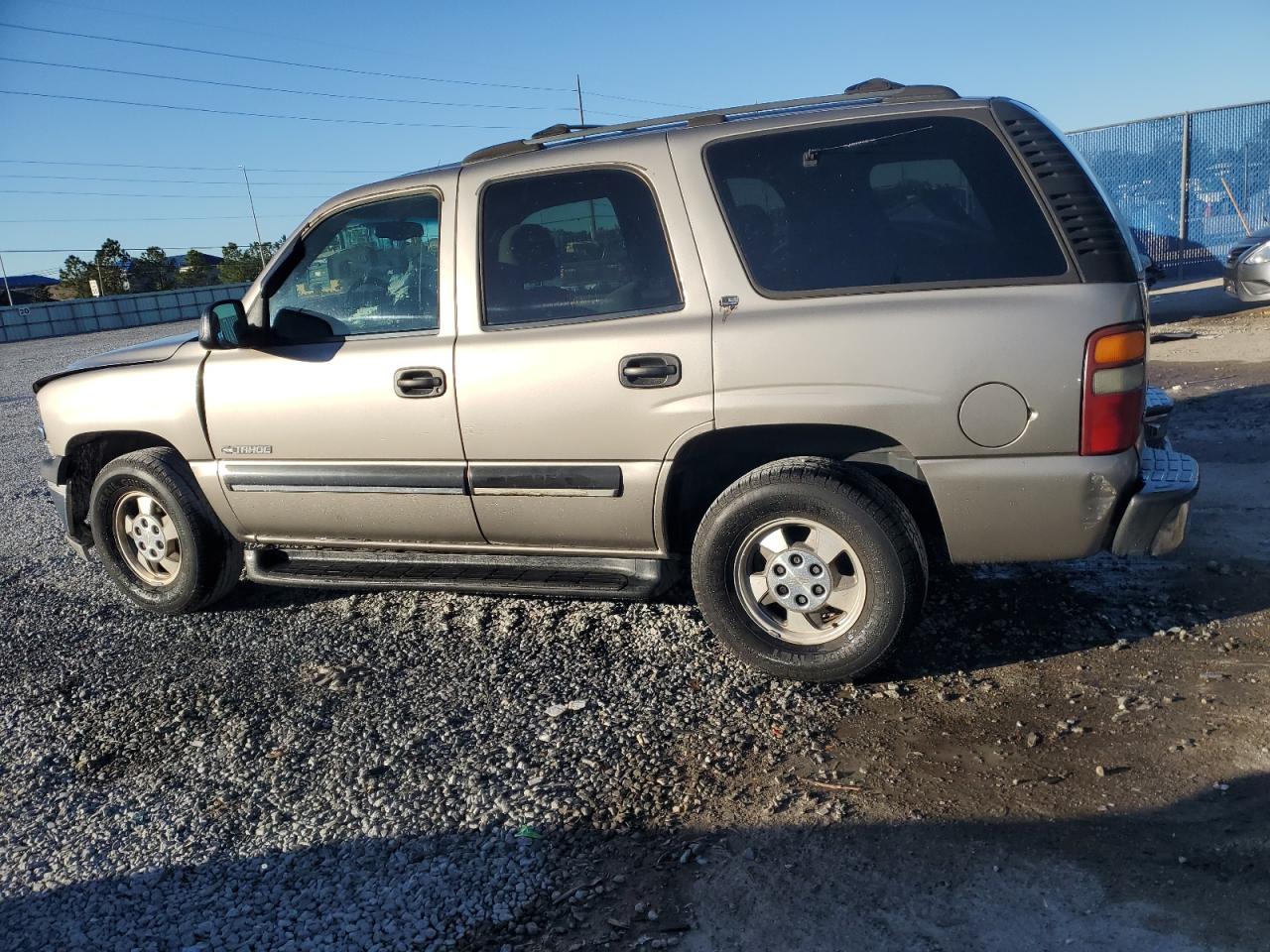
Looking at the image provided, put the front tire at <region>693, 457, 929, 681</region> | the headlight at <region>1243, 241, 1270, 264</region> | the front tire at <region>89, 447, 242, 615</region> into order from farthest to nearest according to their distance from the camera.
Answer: the headlight at <region>1243, 241, 1270, 264</region>
the front tire at <region>89, 447, 242, 615</region>
the front tire at <region>693, 457, 929, 681</region>

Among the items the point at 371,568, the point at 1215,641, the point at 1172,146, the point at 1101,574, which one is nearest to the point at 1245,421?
the point at 1101,574

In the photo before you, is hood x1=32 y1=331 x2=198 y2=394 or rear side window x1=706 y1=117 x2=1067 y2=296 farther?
hood x1=32 y1=331 x2=198 y2=394

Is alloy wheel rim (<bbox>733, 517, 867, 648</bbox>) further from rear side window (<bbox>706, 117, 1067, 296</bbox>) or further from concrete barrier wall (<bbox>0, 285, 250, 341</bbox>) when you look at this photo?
concrete barrier wall (<bbox>0, 285, 250, 341</bbox>)

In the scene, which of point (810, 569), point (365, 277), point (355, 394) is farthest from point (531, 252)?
point (810, 569)

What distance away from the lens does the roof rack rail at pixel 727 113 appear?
12.3 feet

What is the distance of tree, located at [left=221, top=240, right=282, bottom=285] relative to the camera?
161 ft

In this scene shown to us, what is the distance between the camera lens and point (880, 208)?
140 inches

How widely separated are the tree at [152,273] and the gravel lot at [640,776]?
4779cm

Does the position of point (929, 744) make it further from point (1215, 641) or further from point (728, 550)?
point (1215, 641)

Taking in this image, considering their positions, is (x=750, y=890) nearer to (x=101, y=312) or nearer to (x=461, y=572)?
(x=461, y=572)

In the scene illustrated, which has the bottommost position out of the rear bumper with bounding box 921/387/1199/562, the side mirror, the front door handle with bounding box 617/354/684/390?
the rear bumper with bounding box 921/387/1199/562

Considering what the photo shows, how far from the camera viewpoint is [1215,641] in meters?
3.89

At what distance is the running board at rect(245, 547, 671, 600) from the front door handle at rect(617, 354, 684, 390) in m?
0.74

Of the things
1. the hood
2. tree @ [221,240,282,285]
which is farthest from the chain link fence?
tree @ [221,240,282,285]
